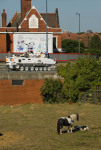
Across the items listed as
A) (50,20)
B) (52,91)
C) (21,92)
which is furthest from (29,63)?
(50,20)

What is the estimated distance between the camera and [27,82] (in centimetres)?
3719

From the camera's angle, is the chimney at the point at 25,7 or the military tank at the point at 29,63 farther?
the chimney at the point at 25,7

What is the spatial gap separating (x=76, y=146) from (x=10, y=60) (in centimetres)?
2579

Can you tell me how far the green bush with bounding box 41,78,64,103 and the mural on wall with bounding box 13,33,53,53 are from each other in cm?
2906

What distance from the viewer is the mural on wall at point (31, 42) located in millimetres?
65500

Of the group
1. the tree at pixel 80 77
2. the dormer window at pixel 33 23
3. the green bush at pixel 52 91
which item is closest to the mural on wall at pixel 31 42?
the dormer window at pixel 33 23

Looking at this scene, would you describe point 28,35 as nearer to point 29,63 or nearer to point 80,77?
point 29,63

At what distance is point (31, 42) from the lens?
215ft

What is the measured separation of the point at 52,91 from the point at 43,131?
51.0 feet

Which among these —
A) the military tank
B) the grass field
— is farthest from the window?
the grass field

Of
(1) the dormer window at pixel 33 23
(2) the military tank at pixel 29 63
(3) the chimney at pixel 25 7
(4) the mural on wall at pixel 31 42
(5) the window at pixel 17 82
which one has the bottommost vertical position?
(5) the window at pixel 17 82

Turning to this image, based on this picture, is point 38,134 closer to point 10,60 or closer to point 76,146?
point 76,146

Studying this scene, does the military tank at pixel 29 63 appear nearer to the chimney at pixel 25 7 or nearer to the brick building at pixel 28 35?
the brick building at pixel 28 35

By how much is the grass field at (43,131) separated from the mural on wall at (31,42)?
35.2 metres
